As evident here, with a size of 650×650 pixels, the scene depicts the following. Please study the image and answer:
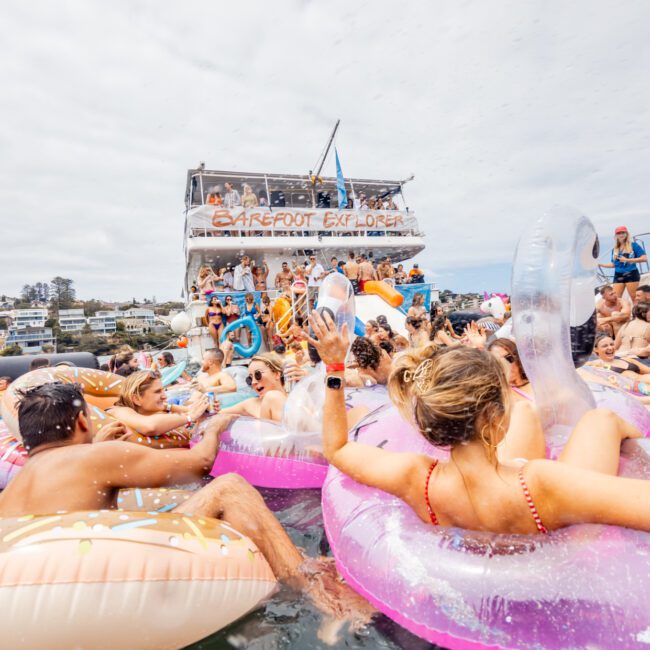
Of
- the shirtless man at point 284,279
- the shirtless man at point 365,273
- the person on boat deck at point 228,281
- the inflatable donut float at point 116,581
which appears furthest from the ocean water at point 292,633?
the person on boat deck at point 228,281

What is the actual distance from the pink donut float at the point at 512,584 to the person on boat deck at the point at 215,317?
34.4 ft

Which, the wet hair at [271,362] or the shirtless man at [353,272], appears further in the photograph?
the shirtless man at [353,272]

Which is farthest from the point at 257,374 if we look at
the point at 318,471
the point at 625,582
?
the point at 625,582

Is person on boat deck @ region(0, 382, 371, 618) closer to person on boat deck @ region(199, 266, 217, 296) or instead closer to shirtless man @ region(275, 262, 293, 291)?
shirtless man @ region(275, 262, 293, 291)

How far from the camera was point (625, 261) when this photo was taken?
7965 millimetres

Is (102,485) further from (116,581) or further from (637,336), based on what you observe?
(637,336)

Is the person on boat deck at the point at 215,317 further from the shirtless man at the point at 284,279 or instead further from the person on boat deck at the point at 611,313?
the person on boat deck at the point at 611,313

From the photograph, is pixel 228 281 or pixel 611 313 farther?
pixel 228 281

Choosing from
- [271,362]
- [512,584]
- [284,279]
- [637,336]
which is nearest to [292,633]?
[512,584]

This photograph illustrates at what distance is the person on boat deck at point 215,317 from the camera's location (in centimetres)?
1188

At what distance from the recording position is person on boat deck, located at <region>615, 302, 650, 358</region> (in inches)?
223

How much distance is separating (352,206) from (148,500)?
668 inches

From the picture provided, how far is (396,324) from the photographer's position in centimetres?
1225

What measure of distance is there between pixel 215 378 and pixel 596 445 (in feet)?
16.8
